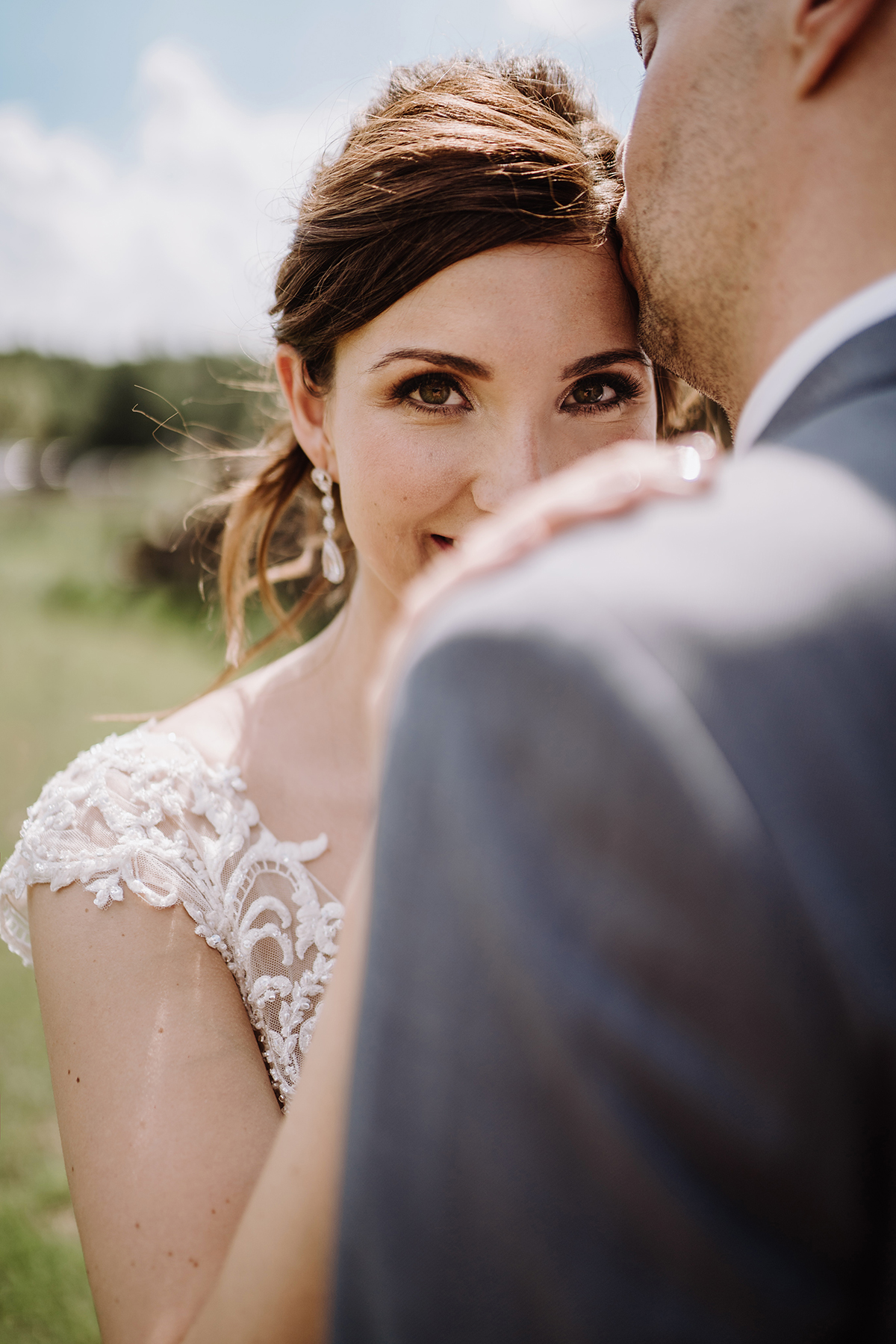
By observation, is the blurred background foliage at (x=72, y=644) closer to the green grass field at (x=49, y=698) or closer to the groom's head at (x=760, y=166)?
the green grass field at (x=49, y=698)

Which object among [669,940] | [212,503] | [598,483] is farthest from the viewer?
[212,503]

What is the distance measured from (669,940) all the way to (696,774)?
0.12 m

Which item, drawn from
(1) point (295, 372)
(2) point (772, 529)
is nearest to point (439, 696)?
(2) point (772, 529)

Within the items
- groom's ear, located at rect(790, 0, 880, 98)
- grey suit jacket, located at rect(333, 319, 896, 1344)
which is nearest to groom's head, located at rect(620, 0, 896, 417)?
groom's ear, located at rect(790, 0, 880, 98)

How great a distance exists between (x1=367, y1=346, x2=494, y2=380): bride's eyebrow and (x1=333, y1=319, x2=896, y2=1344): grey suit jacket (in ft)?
4.40

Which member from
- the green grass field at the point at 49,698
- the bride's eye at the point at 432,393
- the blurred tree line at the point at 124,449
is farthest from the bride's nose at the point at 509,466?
the green grass field at the point at 49,698

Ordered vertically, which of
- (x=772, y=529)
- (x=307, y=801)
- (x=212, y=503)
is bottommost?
(x=307, y=801)

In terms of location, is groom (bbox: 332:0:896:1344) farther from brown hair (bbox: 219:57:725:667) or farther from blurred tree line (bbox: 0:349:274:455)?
blurred tree line (bbox: 0:349:274:455)

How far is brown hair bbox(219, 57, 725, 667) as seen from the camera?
1.89 m

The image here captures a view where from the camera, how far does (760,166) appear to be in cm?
109

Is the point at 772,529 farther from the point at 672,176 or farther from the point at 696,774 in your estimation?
the point at 672,176

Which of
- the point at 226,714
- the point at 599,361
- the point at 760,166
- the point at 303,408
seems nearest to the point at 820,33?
the point at 760,166

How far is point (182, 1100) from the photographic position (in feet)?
4.94

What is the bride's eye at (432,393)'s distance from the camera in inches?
79.4
